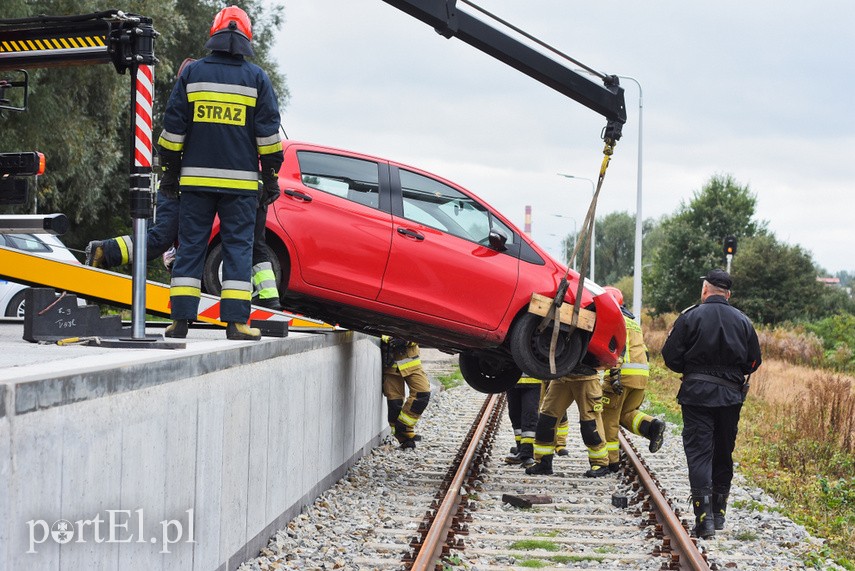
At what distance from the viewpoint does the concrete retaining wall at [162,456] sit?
145 inches

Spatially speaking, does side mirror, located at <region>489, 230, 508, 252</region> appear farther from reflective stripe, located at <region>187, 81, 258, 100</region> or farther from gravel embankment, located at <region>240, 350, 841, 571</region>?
reflective stripe, located at <region>187, 81, 258, 100</region>

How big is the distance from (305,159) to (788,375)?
17.0 metres

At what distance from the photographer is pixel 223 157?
274 inches

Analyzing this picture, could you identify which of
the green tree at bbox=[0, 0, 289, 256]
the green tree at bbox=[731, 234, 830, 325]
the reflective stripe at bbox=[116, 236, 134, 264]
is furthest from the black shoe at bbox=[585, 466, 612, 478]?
the green tree at bbox=[731, 234, 830, 325]

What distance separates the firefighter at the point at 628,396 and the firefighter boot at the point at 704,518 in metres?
2.36

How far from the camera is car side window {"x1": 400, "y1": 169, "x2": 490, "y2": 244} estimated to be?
29.8ft

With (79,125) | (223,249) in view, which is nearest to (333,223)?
(223,249)

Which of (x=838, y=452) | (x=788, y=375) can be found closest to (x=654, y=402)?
(x=788, y=375)

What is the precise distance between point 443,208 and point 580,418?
271 centimetres

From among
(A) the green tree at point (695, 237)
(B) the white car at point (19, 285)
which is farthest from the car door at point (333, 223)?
(A) the green tree at point (695, 237)

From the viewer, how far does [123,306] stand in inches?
343

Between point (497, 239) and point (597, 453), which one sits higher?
point (497, 239)

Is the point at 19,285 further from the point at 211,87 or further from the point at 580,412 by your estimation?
the point at 211,87

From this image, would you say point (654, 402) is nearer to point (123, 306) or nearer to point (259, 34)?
point (123, 306)
